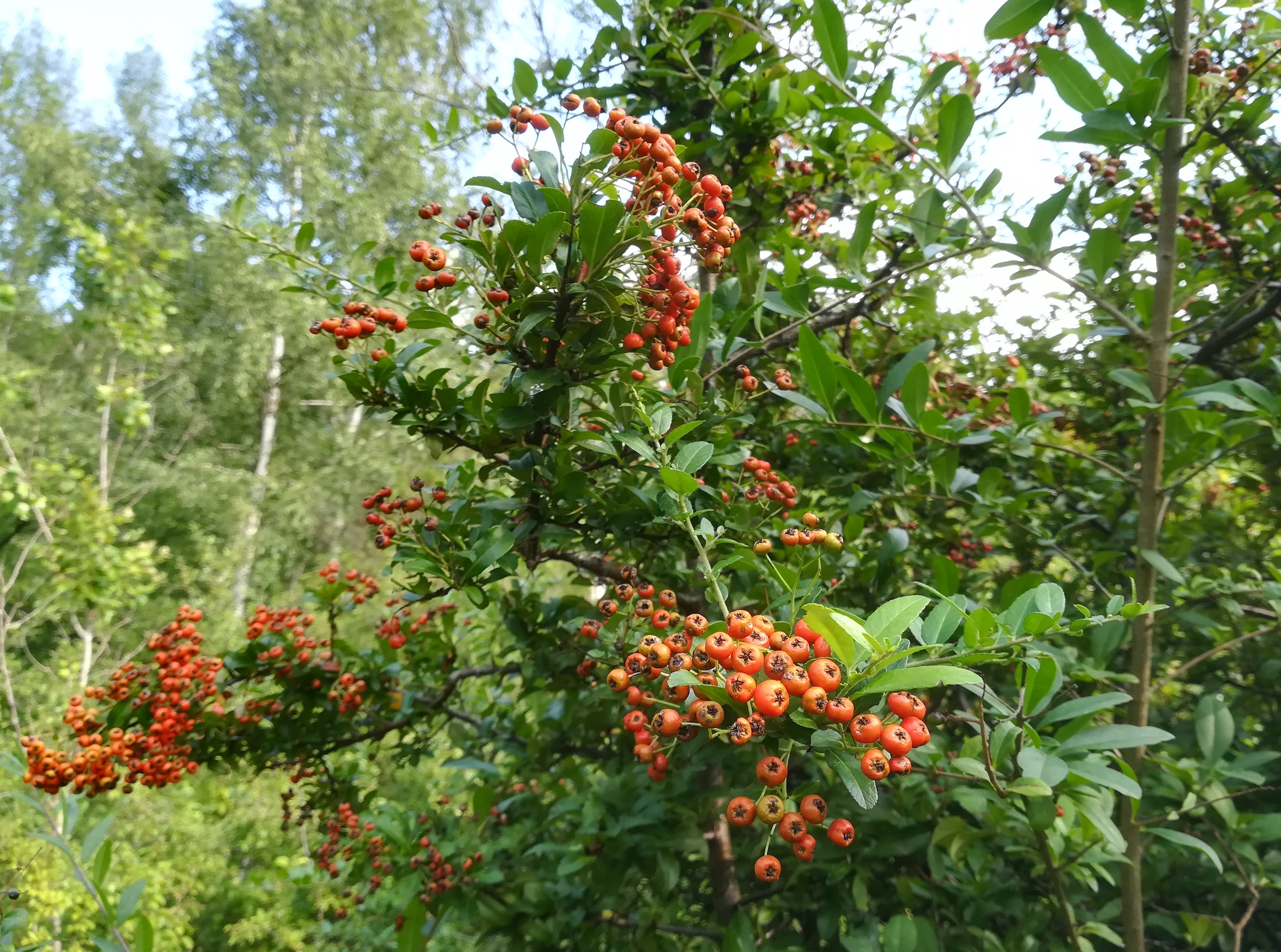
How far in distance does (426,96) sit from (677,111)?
3.06 ft

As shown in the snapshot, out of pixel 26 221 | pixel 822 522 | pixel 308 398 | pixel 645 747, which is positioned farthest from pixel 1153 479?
pixel 26 221

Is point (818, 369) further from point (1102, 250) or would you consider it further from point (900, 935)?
point (900, 935)

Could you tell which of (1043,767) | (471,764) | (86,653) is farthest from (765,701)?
(86,653)

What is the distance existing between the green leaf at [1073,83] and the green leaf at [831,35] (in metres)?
0.30

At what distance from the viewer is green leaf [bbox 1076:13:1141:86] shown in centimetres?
105

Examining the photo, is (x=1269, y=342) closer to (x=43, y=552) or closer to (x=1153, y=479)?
(x=1153, y=479)

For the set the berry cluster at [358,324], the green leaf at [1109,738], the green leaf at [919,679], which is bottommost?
the green leaf at [1109,738]

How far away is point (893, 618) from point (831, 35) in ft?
3.30

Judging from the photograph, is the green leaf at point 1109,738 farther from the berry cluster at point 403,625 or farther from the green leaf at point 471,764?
the green leaf at point 471,764

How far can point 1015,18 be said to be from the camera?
96 cm

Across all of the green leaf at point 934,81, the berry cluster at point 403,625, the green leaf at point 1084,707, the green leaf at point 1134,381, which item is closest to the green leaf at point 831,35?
the green leaf at point 934,81

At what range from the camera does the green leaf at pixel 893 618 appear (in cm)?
67

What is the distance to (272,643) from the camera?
1.90m

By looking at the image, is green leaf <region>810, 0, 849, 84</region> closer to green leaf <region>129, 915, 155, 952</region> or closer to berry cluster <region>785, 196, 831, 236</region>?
berry cluster <region>785, 196, 831, 236</region>
